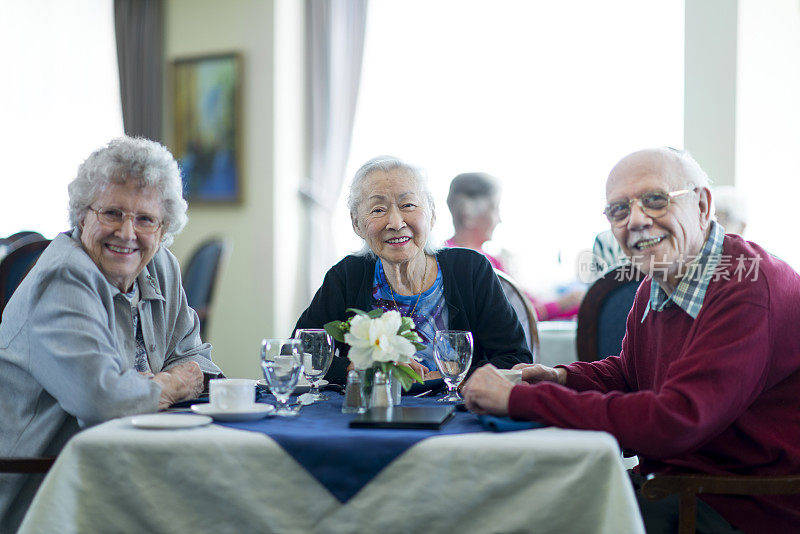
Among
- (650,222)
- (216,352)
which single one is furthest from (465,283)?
(216,352)

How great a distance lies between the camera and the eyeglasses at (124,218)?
1.73 meters

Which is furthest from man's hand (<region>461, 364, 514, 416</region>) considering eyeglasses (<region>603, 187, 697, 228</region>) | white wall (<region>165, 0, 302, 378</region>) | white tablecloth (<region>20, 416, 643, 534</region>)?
white wall (<region>165, 0, 302, 378</region>)

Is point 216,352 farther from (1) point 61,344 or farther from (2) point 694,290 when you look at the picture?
(2) point 694,290

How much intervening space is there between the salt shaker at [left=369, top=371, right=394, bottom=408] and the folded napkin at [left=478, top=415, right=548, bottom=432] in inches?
9.3

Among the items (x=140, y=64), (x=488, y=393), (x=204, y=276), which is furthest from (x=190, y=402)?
(x=140, y=64)

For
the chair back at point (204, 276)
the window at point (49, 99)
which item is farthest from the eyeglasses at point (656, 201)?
the window at point (49, 99)

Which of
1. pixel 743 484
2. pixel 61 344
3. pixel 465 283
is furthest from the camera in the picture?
pixel 465 283

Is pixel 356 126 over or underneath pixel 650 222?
over

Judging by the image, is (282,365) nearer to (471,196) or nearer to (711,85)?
(471,196)

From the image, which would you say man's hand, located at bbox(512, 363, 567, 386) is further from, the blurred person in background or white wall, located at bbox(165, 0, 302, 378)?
white wall, located at bbox(165, 0, 302, 378)

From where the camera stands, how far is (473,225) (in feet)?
12.0

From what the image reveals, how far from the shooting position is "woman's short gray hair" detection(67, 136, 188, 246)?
1.75 metres

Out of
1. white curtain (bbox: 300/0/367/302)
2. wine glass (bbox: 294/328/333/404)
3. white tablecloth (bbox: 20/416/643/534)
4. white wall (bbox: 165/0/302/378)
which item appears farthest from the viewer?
white curtain (bbox: 300/0/367/302)

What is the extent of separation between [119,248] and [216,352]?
4.00m
